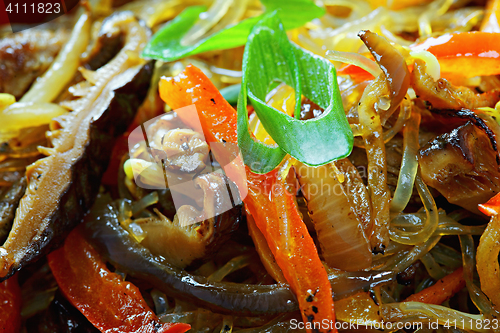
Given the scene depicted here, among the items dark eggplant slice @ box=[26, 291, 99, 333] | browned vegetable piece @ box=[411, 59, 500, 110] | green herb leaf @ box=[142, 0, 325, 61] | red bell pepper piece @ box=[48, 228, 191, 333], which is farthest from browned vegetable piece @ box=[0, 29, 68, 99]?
browned vegetable piece @ box=[411, 59, 500, 110]

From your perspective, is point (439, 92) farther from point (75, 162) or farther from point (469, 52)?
point (75, 162)

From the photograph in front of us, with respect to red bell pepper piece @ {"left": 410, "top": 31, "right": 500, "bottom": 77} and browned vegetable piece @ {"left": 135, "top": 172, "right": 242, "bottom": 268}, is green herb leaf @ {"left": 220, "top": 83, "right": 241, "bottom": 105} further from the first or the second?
red bell pepper piece @ {"left": 410, "top": 31, "right": 500, "bottom": 77}

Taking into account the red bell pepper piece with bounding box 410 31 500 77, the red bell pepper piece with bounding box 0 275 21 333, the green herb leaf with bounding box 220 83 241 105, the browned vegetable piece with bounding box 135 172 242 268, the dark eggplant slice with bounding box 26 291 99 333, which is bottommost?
the dark eggplant slice with bounding box 26 291 99 333

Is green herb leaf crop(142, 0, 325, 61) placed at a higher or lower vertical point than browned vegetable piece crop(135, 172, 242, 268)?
higher

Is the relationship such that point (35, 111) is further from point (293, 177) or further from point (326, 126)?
point (326, 126)

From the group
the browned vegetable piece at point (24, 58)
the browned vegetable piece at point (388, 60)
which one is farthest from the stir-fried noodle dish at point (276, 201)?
the browned vegetable piece at point (24, 58)

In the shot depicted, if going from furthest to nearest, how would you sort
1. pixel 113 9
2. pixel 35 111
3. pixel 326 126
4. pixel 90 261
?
pixel 113 9, pixel 35 111, pixel 90 261, pixel 326 126

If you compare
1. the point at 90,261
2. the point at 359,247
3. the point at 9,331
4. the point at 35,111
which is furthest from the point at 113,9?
the point at 359,247
